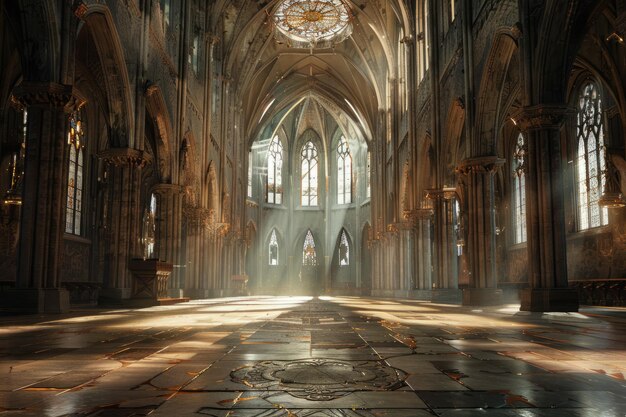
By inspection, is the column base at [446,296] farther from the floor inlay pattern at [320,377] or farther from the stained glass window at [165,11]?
the floor inlay pattern at [320,377]

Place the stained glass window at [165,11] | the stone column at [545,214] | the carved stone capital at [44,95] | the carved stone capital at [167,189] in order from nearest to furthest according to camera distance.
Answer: the carved stone capital at [44,95]
the stone column at [545,214]
the stained glass window at [165,11]
the carved stone capital at [167,189]

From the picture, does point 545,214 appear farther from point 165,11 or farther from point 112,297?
point 165,11

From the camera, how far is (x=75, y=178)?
1003 inches

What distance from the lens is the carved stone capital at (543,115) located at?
13219 millimetres

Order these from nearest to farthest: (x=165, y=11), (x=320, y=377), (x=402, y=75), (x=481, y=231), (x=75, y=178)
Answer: (x=320, y=377) < (x=481, y=231) < (x=165, y=11) < (x=75, y=178) < (x=402, y=75)

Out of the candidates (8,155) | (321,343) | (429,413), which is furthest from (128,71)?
(429,413)

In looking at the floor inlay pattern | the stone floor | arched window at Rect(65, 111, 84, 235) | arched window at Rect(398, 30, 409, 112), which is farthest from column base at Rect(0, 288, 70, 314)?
arched window at Rect(398, 30, 409, 112)

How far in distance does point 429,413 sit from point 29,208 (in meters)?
11.2

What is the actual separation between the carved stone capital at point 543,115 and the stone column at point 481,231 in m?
4.70

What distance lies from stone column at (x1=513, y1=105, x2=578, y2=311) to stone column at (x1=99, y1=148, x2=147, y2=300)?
10624 mm

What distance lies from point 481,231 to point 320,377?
15.2 meters

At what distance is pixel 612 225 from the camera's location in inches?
833

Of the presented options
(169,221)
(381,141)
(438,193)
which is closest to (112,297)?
(169,221)

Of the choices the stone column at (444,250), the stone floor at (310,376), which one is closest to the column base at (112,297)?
the stone floor at (310,376)
